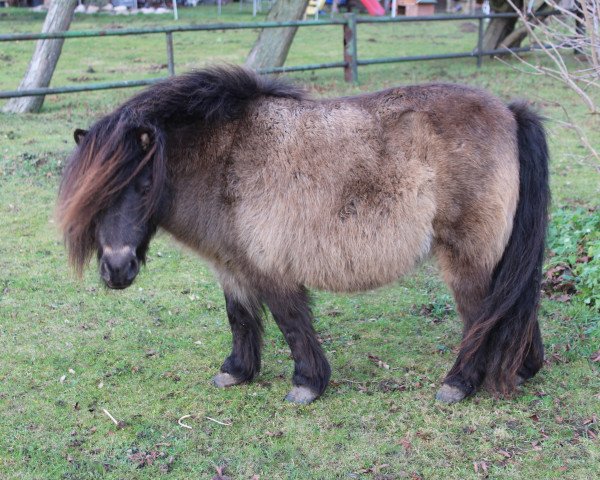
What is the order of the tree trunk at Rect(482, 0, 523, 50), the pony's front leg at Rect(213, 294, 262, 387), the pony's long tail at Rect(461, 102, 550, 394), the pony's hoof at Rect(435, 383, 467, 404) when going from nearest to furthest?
1. the pony's long tail at Rect(461, 102, 550, 394)
2. the pony's hoof at Rect(435, 383, 467, 404)
3. the pony's front leg at Rect(213, 294, 262, 387)
4. the tree trunk at Rect(482, 0, 523, 50)

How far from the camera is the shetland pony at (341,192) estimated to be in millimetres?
3799

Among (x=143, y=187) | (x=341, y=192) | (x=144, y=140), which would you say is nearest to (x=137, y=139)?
(x=144, y=140)

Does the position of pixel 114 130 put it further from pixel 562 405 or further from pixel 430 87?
pixel 562 405

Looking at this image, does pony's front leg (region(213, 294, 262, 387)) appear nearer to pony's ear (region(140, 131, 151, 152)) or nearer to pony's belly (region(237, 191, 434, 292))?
pony's belly (region(237, 191, 434, 292))

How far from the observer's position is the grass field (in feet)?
11.7

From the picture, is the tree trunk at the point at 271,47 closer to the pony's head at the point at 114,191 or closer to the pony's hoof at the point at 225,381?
the pony's hoof at the point at 225,381

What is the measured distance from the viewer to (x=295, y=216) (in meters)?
3.80

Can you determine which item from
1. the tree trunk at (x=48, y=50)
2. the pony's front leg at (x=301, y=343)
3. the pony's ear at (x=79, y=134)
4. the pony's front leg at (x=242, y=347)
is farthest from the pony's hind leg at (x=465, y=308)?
the tree trunk at (x=48, y=50)

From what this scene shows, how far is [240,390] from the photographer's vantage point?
431cm

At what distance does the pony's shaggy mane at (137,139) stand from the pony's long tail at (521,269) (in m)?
1.50

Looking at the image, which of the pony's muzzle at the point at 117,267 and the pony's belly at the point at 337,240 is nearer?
the pony's muzzle at the point at 117,267

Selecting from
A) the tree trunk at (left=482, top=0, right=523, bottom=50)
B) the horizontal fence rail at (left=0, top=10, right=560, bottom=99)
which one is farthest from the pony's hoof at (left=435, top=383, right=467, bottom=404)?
the tree trunk at (left=482, top=0, right=523, bottom=50)

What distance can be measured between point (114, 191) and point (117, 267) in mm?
394

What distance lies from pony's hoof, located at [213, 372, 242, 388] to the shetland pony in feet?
1.89
